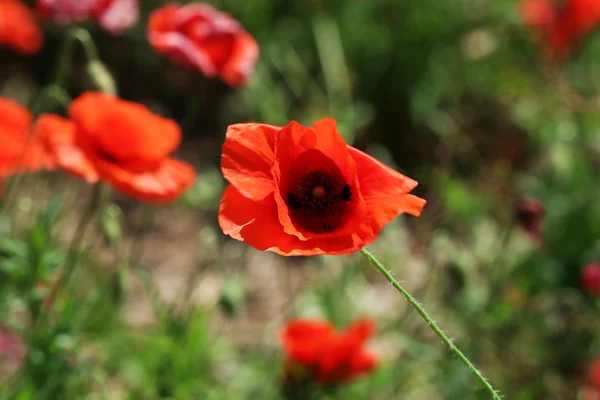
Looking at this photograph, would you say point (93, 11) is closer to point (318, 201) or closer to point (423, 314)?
point (318, 201)

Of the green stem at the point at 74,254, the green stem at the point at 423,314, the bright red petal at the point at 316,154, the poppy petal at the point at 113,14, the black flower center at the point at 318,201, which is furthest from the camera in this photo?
the poppy petal at the point at 113,14

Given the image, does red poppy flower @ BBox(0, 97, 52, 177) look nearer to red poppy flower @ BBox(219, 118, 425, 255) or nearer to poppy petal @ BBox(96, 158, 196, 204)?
poppy petal @ BBox(96, 158, 196, 204)

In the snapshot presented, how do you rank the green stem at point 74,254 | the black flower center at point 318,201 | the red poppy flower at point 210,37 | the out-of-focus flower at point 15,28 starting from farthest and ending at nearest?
the out-of-focus flower at point 15,28, the red poppy flower at point 210,37, the green stem at point 74,254, the black flower center at point 318,201

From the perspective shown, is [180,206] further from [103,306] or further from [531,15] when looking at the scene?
[531,15]

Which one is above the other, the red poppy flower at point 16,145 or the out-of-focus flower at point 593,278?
the red poppy flower at point 16,145

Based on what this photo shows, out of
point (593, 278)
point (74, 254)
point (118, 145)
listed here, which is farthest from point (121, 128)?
point (593, 278)

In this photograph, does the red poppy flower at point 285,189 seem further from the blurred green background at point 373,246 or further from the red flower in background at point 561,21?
the red flower in background at point 561,21

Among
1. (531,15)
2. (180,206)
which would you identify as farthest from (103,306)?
(531,15)

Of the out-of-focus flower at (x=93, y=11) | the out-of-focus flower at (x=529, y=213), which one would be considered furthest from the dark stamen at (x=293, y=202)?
the out-of-focus flower at (x=529, y=213)

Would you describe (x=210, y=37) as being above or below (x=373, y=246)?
above
